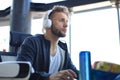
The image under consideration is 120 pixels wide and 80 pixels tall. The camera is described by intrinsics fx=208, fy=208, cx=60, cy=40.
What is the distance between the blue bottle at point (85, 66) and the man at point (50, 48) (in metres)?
0.75

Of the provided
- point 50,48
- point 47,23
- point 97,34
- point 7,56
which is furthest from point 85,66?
point 97,34

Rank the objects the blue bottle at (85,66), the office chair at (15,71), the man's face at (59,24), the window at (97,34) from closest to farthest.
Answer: the blue bottle at (85,66), the office chair at (15,71), the man's face at (59,24), the window at (97,34)

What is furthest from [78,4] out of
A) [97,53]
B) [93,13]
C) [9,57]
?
[9,57]

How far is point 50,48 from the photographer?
1.54m

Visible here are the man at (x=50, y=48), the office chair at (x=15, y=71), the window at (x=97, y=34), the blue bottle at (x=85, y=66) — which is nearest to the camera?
the blue bottle at (x=85, y=66)

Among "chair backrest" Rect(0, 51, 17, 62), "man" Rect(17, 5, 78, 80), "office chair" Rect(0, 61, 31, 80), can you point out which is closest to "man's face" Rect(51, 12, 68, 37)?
"man" Rect(17, 5, 78, 80)

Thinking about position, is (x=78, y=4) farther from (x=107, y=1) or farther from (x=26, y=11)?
(x=26, y=11)

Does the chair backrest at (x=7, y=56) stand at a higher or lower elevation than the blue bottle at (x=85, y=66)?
lower

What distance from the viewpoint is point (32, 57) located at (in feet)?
4.43

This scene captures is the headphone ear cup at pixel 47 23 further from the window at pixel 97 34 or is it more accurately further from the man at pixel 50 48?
the window at pixel 97 34

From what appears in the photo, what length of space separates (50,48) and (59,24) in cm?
21

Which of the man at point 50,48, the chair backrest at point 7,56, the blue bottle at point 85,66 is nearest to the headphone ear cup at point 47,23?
the man at point 50,48

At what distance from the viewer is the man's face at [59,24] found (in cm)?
158

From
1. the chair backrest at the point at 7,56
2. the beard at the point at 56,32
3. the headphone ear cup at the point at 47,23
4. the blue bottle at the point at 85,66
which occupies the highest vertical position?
the headphone ear cup at the point at 47,23
